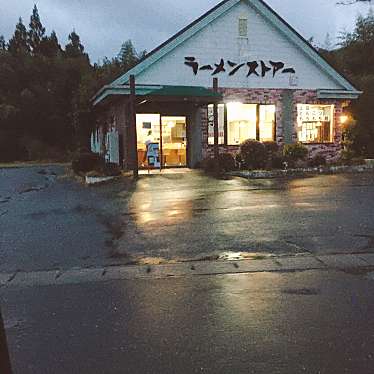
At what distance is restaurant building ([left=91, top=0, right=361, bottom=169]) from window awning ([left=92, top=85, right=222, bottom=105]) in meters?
0.35

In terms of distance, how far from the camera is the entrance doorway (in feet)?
68.2

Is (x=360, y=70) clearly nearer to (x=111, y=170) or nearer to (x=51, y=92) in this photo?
(x=111, y=170)

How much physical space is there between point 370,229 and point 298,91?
48.1 feet

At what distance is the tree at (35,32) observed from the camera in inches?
2749

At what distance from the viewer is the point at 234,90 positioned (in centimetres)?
2100

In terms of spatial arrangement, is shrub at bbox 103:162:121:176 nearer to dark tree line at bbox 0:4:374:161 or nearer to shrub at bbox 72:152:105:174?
shrub at bbox 72:152:105:174

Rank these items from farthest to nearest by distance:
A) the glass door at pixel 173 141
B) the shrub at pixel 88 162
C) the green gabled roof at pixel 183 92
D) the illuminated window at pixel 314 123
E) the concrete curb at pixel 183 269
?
the illuminated window at pixel 314 123, the glass door at pixel 173 141, the shrub at pixel 88 162, the green gabled roof at pixel 183 92, the concrete curb at pixel 183 269

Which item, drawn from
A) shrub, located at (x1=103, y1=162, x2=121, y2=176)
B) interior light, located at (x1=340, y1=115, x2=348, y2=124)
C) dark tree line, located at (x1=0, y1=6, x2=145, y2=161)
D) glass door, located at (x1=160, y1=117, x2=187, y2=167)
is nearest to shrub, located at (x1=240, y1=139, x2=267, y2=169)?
glass door, located at (x1=160, y1=117, x2=187, y2=167)

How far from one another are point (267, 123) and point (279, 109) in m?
0.86

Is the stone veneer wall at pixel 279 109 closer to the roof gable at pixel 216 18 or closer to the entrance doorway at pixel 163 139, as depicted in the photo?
the roof gable at pixel 216 18

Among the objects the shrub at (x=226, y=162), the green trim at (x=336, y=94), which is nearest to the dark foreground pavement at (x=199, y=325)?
the shrub at (x=226, y=162)

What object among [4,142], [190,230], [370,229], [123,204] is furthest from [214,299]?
[4,142]

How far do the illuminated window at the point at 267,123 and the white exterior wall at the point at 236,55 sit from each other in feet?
3.45

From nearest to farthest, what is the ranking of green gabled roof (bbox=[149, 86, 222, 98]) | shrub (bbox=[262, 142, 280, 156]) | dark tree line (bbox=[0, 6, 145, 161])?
1. green gabled roof (bbox=[149, 86, 222, 98])
2. shrub (bbox=[262, 142, 280, 156])
3. dark tree line (bbox=[0, 6, 145, 161])
